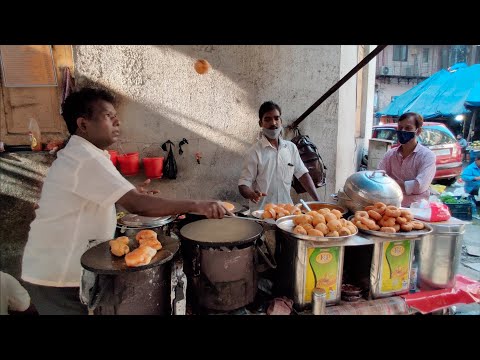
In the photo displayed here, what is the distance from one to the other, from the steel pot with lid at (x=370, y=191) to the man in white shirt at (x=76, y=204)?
4.69 feet

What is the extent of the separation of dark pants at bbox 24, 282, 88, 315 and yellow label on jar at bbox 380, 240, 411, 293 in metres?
2.01

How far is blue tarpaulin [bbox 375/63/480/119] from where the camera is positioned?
1602 cm

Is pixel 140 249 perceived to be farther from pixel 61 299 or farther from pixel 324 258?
pixel 324 258

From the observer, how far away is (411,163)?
3.93 meters

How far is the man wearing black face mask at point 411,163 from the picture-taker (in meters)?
3.75

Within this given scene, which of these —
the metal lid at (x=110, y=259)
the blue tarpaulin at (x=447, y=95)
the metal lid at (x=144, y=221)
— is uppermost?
the blue tarpaulin at (x=447, y=95)

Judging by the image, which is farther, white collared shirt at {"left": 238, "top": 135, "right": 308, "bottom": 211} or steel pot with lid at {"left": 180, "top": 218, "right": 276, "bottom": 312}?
white collared shirt at {"left": 238, "top": 135, "right": 308, "bottom": 211}

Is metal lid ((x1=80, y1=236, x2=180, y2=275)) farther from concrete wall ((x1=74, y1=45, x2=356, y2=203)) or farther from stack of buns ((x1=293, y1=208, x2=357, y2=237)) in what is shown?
concrete wall ((x1=74, y1=45, x2=356, y2=203))

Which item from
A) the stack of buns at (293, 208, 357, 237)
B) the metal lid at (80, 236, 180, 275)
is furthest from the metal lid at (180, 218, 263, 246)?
the stack of buns at (293, 208, 357, 237)

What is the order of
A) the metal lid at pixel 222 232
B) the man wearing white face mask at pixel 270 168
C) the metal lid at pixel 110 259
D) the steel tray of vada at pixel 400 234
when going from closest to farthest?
the metal lid at pixel 110 259 < the metal lid at pixel 222 232 < the steel tray of vada at pixel 400 234 < the man wearing white face mask at pixel 270 168

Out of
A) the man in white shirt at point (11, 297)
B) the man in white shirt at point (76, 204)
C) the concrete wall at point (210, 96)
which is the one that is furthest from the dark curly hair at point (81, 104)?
the concrete wall at point (210, 96)

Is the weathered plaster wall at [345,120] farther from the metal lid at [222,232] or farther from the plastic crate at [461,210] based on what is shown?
the metal lid at [222,232]

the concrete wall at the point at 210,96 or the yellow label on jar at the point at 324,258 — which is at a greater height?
the concrete wall at the point at 210,96
